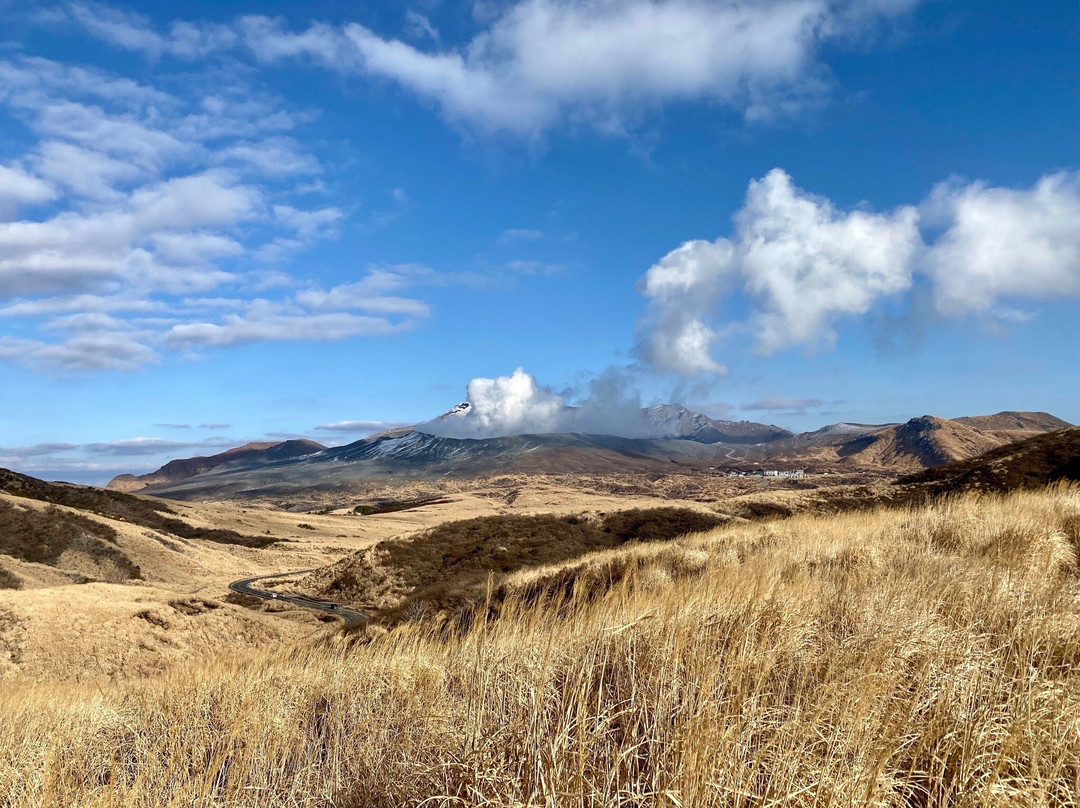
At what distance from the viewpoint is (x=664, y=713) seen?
12.1ft

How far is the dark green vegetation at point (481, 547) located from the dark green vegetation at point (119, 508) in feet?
106

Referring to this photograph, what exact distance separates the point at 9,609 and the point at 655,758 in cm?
2992

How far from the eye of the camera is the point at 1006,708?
3627 mm

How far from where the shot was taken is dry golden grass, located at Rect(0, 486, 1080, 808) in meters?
3.07

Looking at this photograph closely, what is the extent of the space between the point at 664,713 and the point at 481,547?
4422 centimetres

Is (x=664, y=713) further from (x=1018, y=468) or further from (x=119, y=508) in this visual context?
(x=119, y=508)

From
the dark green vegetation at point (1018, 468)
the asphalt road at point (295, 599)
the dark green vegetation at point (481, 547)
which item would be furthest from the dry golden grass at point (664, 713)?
the dark green vegetation at point (1018, 468)

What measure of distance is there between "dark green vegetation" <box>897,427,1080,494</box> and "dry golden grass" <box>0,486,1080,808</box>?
35.1 metres

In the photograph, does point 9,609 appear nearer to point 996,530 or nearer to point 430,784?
point 430,784

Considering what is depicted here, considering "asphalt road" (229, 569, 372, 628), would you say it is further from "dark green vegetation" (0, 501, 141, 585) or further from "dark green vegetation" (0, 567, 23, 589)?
"dark green vegetation" (0, 567, 23, 589)

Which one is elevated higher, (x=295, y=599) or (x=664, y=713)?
(x=664, y=713)

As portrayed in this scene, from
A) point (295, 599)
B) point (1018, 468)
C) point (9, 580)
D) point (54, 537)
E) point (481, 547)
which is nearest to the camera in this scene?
point (9, 580)

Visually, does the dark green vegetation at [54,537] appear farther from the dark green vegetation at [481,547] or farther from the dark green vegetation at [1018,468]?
the dark green vegetation at [1018,468]

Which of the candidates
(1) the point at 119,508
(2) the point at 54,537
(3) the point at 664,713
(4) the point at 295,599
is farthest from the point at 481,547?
(1) the point at 119,508
